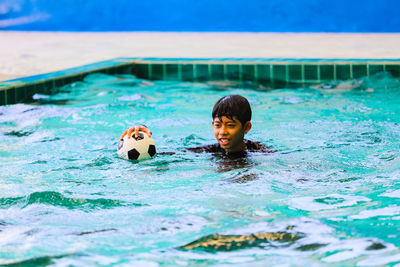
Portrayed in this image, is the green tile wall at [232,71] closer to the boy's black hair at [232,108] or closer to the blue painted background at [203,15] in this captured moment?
the boy's black hair at [232,108]

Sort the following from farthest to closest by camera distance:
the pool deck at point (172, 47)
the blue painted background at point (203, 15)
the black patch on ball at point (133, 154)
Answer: the blue painted background at point (203, 15), the pool deck at point (172, 47), the black patch on ball at point (133, 154)

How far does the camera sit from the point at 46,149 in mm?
5066

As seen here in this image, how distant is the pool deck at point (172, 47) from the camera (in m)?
8.85

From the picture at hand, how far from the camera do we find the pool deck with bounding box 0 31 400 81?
885 centimetres

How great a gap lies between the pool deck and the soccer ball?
11.1 ft

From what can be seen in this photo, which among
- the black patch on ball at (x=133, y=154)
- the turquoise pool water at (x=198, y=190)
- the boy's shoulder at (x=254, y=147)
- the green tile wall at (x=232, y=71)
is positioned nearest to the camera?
the turquoise pool water at (x=198, y=190)

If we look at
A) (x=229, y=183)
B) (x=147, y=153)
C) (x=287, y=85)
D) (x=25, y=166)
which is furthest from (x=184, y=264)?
(x=287, y=85)

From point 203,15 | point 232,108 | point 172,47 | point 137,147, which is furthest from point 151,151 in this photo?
point 203,15

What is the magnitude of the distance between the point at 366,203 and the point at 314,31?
11.1 metres

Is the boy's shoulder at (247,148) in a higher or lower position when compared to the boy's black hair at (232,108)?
lower

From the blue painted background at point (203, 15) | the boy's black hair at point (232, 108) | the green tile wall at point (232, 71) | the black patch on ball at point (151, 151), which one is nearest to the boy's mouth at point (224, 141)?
the boy's black hair at point (232, 108)

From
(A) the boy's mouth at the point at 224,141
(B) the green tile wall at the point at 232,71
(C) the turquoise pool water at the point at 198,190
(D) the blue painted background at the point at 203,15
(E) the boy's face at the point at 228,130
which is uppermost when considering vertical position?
(D) the blue painted background at the point at 203,15

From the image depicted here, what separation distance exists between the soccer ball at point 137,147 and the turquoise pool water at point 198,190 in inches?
3.2

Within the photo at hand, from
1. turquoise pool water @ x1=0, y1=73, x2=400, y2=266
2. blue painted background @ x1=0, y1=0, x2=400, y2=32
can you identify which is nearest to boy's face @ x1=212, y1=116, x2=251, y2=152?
turquoise pool water @ x1=0, y1=73, x2=400, y2=266
